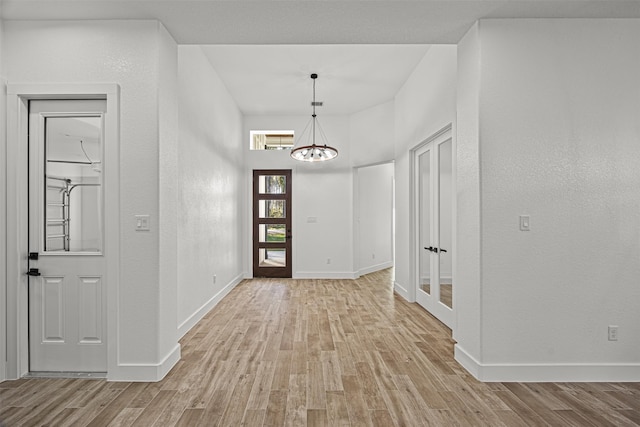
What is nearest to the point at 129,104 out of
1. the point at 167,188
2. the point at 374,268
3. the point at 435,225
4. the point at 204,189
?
the point at 167,188

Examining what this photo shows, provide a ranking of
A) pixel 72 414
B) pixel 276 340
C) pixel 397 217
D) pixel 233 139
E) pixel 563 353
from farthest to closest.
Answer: pixel 233 139, pixel 397 217, pixel 276 340, pixel 563 353, pixel 72 414

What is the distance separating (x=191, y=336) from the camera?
3.96 metres

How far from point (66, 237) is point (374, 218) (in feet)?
22.3

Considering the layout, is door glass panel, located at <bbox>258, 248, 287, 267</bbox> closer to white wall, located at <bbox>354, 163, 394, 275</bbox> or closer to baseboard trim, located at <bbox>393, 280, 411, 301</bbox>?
white wall, located at <bbox>354, 163, 394, 275</bbox>

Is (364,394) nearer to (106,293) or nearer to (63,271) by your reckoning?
(106,293)

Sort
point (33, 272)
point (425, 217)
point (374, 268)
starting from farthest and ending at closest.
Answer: point (374, 268) < point (425, 217) < point (33, 272)

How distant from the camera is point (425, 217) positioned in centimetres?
521

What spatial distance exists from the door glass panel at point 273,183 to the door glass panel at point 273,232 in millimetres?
728

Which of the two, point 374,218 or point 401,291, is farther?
point 374,218

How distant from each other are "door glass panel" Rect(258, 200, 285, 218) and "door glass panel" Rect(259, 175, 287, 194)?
0.22 meters

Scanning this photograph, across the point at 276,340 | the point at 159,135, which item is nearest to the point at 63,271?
the point at 159,135

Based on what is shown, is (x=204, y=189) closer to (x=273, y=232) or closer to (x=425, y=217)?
(x=273, y=232)

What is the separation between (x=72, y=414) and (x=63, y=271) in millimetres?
1141

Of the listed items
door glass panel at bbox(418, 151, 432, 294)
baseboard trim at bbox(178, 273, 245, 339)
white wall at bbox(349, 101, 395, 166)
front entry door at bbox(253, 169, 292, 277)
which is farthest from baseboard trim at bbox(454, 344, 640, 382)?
front entry door at bbox(253, 169, 292, 277)
